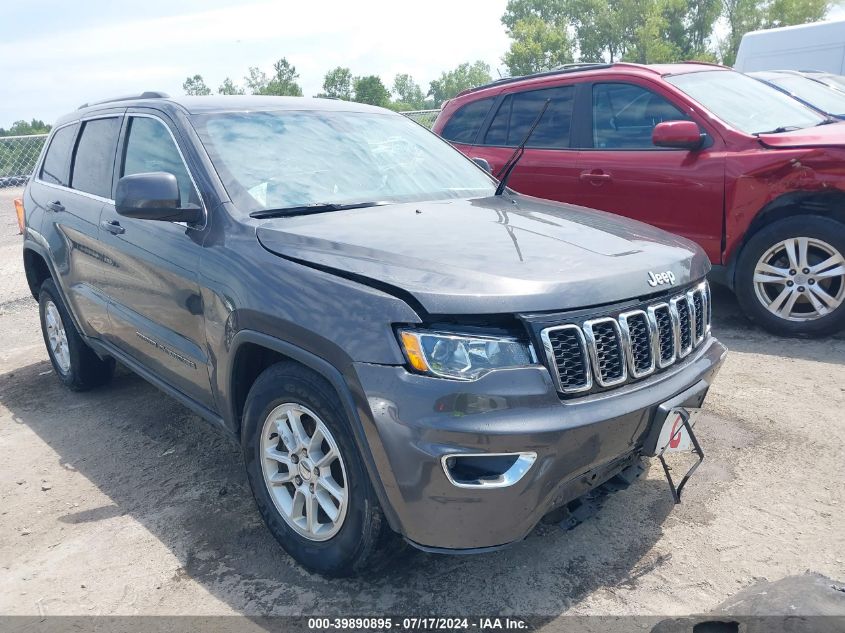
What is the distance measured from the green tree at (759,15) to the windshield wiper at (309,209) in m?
56.9

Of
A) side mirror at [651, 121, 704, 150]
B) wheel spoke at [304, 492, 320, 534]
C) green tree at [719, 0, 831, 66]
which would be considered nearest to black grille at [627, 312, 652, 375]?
wheel spoke at [304, 492, 320, 534]

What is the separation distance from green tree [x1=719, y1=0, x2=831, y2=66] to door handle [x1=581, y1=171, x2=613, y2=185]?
2116 inches

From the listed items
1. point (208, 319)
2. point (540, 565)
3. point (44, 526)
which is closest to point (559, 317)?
point (540, 565)

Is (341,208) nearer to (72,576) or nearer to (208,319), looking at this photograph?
(208,319)

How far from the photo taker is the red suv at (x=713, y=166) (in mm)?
5016

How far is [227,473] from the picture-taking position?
373cm

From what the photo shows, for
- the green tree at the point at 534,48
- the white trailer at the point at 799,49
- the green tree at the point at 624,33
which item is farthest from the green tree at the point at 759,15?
the white trailer at the point at 799,49

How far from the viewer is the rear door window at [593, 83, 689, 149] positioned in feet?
18.7

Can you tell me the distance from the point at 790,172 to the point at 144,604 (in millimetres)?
4645

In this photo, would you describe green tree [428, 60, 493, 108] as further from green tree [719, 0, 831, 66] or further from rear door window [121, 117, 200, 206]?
rear door window [121, 117, 200, 206]

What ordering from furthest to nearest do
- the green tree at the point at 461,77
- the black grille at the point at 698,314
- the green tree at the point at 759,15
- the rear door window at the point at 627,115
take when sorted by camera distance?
the green tree at the point at 461,77 → the green tree at the point at 759,15 → the rear door window at the point at 627,115 → the black grille at the point at 698,314

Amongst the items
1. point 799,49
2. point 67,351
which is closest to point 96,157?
point 67,351

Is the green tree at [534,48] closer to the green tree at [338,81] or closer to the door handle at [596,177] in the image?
the green tree at [338,81]

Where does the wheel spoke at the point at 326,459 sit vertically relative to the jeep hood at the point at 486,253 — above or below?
below
